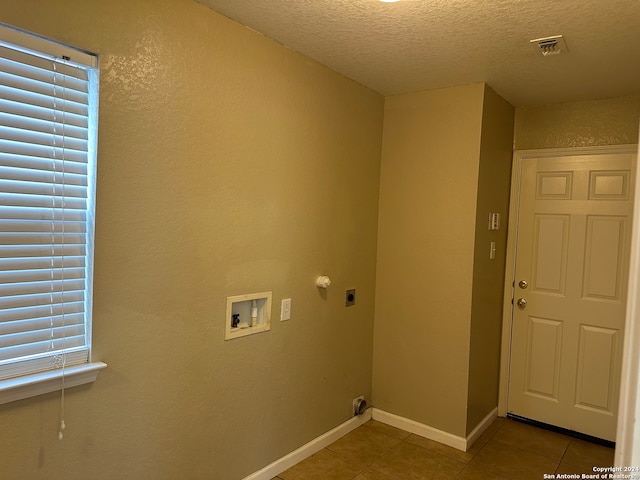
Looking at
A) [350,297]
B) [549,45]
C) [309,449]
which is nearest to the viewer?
[549,45]

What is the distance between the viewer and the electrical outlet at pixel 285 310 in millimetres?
2404

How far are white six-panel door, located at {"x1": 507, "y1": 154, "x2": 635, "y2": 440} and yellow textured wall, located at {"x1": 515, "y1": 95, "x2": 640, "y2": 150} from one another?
0.39 feet

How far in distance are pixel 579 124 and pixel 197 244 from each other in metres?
2.85

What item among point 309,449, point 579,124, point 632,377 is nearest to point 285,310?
point 309,449

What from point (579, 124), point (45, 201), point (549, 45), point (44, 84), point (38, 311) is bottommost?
point (38, 311)

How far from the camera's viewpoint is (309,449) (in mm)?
2648

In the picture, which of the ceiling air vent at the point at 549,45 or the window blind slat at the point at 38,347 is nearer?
the window blind slat at the point at 38,347

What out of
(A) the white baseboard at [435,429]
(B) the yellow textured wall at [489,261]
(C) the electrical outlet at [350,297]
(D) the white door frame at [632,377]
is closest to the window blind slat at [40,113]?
(D) the white door frame at [632,377]

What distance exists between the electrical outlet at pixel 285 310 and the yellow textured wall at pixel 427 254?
3.21 feet

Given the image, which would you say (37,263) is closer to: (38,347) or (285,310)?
(38,347)

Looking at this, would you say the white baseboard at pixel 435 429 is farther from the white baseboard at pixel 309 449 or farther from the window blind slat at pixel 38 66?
the window blind slat at pixel 38 66

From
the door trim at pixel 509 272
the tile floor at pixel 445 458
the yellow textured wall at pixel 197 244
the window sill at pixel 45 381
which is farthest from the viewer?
the door trim at pixel 509 272

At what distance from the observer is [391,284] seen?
10.3 feet

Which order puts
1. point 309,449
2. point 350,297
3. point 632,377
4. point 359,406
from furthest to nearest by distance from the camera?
1. point 359,406
2. point 350,297
3. point 309,449
4. point 632,377
